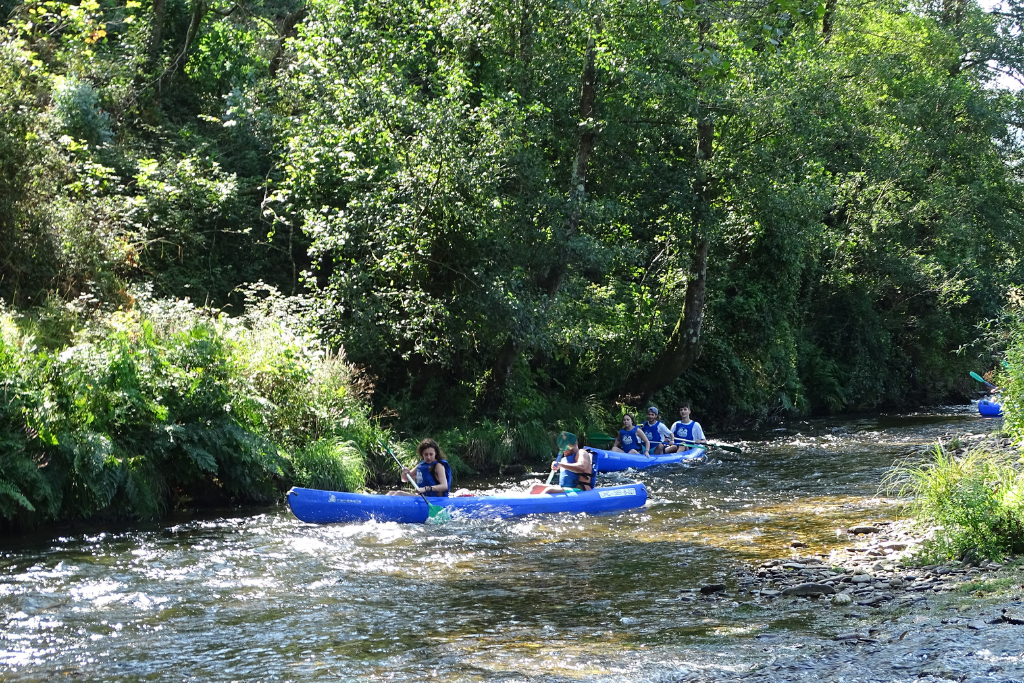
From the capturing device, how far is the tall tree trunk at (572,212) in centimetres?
1625

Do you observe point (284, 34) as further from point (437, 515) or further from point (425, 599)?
point (425, 599)

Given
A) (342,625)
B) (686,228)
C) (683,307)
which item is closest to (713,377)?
(683,307)

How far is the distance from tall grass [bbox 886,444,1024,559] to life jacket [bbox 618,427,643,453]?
342 inches

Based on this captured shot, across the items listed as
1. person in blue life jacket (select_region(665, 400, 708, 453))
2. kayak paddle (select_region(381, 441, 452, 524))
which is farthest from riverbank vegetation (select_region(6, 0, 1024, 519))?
kayak paddle (select_region(381, 441, 452, 524))

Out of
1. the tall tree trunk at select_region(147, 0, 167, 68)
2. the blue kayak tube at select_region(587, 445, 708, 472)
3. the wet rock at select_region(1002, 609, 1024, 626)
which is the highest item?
the tall tree trunk at select_region(147, 0, 167, 68)

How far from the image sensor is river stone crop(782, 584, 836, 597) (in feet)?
24.7

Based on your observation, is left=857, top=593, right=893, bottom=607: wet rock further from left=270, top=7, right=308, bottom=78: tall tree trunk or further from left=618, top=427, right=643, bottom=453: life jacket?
left=270, top=7, right=308, bottom=78: tall tree trunk

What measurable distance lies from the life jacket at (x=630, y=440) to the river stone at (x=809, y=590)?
31.8 feet

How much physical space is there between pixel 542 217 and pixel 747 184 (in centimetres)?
495

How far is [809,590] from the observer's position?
7.57 meters

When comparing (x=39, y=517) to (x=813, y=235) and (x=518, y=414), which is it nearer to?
(x=518, y=414)

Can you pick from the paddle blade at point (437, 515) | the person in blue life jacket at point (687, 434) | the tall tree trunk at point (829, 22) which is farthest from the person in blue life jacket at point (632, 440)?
the tall tree trunk at point (829, 22)

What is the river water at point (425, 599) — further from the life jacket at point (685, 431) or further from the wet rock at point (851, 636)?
the life jacket at point (685, 431)

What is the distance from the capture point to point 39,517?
33.6 ft
